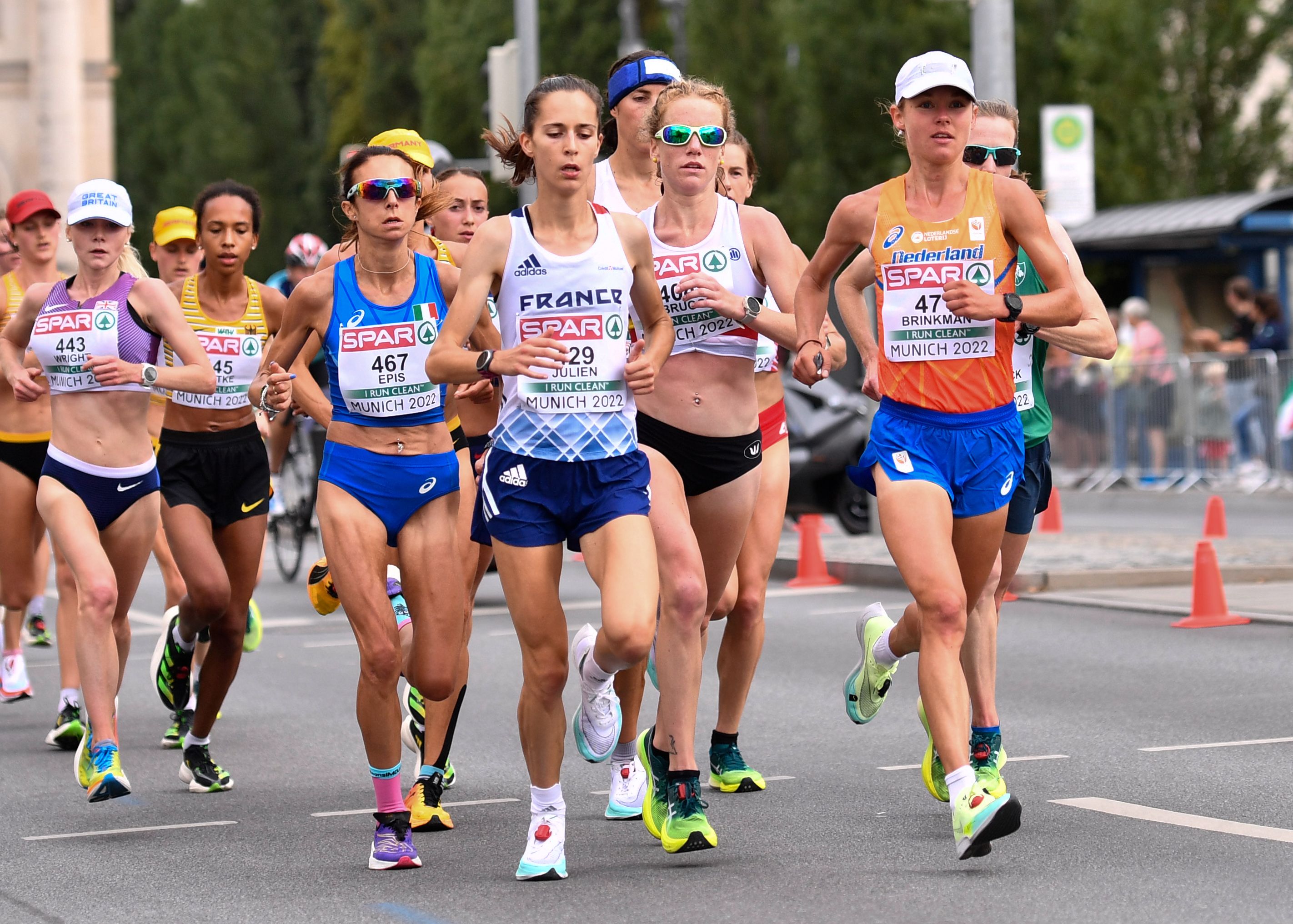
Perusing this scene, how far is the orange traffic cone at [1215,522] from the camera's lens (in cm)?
1778

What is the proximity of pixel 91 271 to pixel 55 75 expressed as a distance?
1653 inches

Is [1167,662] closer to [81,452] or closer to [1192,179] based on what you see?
[81,452]

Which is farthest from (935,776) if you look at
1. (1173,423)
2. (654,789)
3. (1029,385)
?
(1173,423)

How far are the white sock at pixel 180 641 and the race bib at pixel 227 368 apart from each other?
0.89 m

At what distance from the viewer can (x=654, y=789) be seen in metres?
6.84

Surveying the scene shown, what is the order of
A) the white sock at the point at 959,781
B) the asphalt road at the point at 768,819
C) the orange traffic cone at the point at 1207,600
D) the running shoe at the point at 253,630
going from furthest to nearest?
the orange traffic cone at the point at 1207,600 < the running shoe at the point at 253,630 < the white sock at the point at 959,781 < the asphalt road at the point at 768,819

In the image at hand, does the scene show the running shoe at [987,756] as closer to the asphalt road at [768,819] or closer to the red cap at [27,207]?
the asphalt road at [768,819]

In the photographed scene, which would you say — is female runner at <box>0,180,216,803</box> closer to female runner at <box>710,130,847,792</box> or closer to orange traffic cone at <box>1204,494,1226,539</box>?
female runner at <box>710,130,847,792</box>

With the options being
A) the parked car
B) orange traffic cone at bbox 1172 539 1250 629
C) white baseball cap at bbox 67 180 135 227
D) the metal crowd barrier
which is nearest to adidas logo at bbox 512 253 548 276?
white baseball cap at bbox 67 180 135 227

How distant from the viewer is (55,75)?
48.1m

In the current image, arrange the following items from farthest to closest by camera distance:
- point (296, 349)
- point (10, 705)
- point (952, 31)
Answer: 1. point (952, 31)
2. point (10, 705)
3. point (296, 349)

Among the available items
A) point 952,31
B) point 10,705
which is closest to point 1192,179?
point 952,31

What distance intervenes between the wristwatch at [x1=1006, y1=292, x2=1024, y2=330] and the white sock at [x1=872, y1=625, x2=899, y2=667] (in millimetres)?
1529

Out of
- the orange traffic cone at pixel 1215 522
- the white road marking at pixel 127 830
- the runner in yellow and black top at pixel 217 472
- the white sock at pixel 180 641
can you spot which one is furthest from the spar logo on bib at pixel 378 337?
the orange traffic cone at pixel 1215 522
